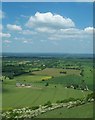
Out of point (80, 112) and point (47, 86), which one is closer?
point (80, 112)

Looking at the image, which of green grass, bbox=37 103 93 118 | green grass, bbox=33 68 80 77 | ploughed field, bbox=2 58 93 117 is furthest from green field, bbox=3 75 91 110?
green grass, bbox=33 68 80 77

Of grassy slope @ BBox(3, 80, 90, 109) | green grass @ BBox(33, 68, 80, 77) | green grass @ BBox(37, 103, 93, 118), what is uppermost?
green grass @ BBox(33, 68, 80, 77)

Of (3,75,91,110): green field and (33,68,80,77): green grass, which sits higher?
(33,68,80,77): green grass

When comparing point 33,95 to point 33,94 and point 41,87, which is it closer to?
point 33,94

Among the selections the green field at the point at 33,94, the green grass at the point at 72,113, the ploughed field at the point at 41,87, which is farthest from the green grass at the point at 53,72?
the green grass at the point at 72,113

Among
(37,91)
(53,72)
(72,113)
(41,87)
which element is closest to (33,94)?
(37,91)

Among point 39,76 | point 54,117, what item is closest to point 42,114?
point 54,117

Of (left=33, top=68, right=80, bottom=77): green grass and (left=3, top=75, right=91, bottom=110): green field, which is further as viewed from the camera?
(left=33, top=68, right=80, bottom=77): green grass

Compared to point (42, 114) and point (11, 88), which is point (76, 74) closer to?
point (11, 88)

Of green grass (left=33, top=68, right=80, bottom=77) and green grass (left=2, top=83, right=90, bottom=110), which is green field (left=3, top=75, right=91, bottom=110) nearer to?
green grass (left=2, top=83, right=90, bottom=110)
